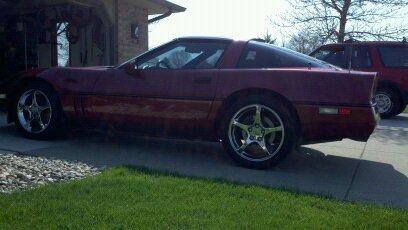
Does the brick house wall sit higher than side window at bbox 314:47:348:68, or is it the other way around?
the brick house wall

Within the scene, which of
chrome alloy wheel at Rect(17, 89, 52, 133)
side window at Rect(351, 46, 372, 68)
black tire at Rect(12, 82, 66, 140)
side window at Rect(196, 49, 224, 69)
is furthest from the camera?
side window at Rect(351, 46, 372, 68)

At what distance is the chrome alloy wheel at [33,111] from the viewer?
613 cm

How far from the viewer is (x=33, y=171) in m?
4.49

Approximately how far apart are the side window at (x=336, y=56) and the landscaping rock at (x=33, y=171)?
789 centimetres

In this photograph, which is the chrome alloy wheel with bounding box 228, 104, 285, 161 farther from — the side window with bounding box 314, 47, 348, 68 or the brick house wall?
the brick house wall

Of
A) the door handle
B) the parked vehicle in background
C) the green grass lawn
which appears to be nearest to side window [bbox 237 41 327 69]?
the door handle

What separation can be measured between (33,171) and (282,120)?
2498 mm

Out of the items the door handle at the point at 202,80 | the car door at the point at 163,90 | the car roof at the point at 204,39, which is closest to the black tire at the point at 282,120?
the car door at the point at 163,90

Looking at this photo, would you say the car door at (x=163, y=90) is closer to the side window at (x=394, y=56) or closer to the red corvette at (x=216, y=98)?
the red corvette at (x=216, y=98)

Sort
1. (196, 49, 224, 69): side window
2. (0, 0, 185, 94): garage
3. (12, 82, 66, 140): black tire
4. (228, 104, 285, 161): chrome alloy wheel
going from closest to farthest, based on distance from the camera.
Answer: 1. (228, 104, 285, 161): chrome alloy wheel
2. (196, 49, 224, 69): side window
3. (12, 82, 66, 140): black tire
4. (0, 0, 185, 94): garage

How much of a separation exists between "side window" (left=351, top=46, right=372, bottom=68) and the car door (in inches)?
256

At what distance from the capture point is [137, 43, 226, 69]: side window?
5.54m

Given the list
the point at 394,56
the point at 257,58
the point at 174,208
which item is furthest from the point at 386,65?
the point at 174,208

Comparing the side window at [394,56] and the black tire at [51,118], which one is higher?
the side window at [394,56]
